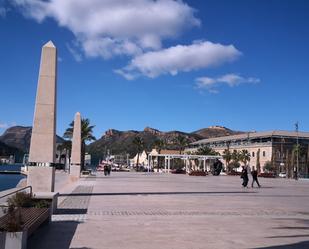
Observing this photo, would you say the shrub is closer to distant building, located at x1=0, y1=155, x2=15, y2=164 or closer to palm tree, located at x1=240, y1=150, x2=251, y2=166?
palm tree, located at x1=240, y1=150, x2=251, y2=166

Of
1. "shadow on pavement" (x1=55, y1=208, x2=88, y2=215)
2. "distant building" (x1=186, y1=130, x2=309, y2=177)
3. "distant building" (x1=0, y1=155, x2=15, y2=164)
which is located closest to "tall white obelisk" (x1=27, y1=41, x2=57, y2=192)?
"shadow on pavement" (x1=55, y1=208, x2=88, y2=215)

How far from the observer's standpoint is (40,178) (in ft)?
57.5

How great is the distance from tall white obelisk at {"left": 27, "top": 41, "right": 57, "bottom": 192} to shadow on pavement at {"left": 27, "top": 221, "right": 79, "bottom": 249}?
5.55m

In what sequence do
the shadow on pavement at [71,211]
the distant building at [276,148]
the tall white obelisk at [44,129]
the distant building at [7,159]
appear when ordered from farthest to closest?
the distant building at [7,159] → the distant building at [276,148] → the tall white obelisk at [44,129] → the shadow on pavement at [71,211]

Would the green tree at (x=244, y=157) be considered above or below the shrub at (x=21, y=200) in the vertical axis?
above

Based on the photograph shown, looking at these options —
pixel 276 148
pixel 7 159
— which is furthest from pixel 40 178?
pixel 7 159

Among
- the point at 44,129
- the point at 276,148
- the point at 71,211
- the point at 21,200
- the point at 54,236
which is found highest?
the point at 276,148

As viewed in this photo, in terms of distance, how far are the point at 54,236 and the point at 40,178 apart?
303 inches

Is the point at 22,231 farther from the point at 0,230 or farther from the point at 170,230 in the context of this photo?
the point at 170,230

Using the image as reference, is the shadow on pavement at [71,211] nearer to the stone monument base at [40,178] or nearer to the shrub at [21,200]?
the stone monument base at [40,178]

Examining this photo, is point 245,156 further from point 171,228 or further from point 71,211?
point 171,228

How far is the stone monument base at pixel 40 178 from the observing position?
17438 mm

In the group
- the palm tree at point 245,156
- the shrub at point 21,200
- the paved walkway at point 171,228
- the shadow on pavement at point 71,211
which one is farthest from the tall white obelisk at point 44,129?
the palm tree at point 245,156

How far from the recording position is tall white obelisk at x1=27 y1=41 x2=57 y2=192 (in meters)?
17.5
